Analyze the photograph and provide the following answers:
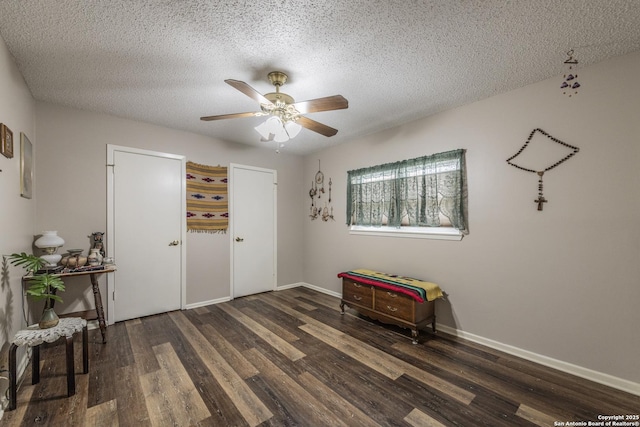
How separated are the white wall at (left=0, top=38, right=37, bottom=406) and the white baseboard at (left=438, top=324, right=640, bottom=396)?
378 centimetres

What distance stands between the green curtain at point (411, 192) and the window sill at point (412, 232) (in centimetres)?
7

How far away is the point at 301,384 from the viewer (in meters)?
2.02

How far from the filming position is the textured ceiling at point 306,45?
158 centimetres

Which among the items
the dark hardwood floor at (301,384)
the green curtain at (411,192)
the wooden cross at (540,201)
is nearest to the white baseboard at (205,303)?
the dark hardwood floor at (301,384)

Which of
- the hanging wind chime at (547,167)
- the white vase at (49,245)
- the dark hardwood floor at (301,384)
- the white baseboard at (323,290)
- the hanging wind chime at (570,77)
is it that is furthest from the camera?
the white baseboard at (323,290)

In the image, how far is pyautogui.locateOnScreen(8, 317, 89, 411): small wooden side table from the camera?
1700 millimetres

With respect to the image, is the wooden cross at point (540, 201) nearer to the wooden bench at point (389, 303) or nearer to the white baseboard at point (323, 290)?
the wooden bench at point (389, 303)

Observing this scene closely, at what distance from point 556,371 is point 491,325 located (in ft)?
1.77

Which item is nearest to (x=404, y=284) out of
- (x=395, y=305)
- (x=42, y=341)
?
(x=395, y=305)

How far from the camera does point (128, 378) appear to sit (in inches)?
81.8

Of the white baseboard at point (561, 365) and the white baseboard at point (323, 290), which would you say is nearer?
the white baseboard at point (561, 365)

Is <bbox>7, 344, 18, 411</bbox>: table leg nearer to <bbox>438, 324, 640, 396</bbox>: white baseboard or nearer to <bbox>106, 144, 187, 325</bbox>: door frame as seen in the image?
<bbox>106, 144, 187, 325</bbox>: door frame

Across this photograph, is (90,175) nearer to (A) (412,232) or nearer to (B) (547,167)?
(A) (412,232)

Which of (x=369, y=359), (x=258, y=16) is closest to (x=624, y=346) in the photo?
(x=369, y=359)
